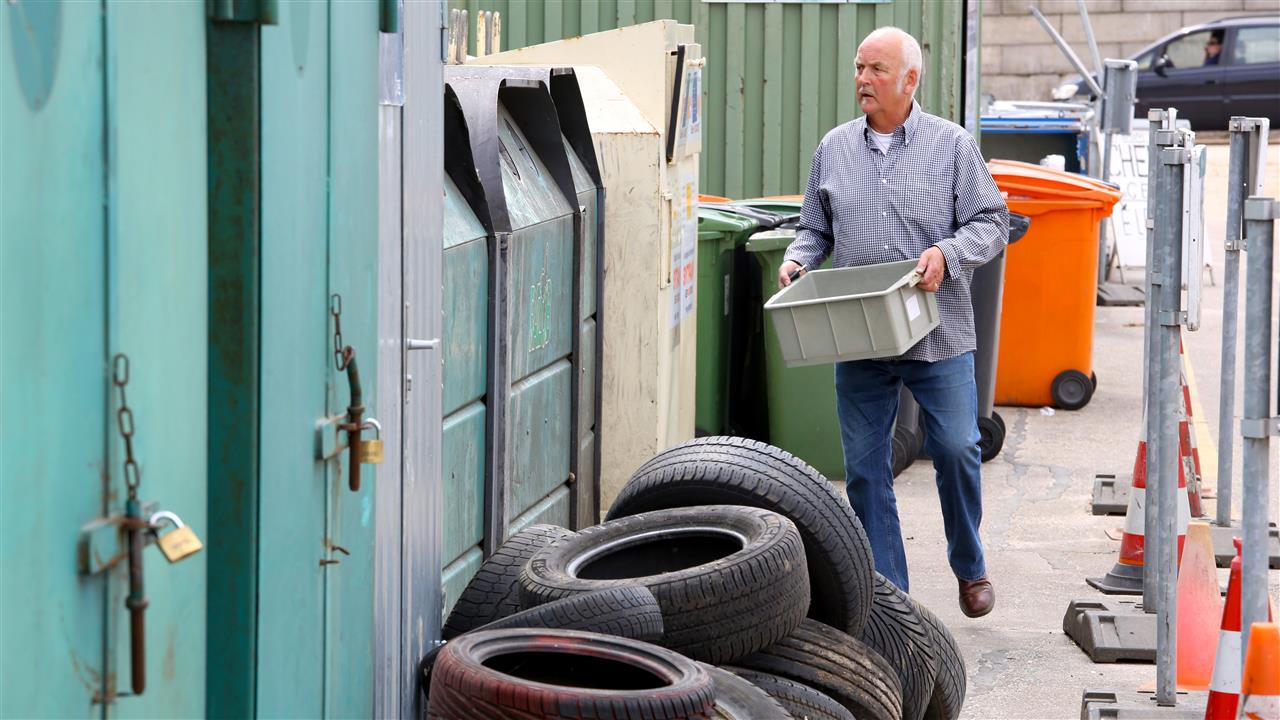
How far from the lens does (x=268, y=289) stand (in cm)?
251

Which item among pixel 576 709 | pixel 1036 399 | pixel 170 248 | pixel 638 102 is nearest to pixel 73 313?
pixel 170 248

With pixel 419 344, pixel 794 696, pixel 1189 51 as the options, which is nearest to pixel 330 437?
pixel 419 344

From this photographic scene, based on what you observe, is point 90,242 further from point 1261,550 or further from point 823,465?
point 823,465

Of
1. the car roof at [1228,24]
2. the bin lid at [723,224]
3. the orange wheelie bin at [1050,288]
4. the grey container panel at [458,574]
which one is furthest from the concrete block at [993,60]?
the grey container panel at [458,574]

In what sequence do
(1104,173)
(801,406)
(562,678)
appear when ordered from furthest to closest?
(1104,173)
(801,406)
(562,678)

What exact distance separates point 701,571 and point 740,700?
38cm

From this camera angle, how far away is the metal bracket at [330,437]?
2.82 meters

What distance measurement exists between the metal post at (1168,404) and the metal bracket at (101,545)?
11.2ft

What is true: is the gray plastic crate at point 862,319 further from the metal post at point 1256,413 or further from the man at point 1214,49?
the man at point 1214,49

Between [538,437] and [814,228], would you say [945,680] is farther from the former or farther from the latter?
[814,228]

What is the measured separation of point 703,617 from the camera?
378 centimetres

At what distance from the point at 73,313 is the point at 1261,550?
8.59 ft

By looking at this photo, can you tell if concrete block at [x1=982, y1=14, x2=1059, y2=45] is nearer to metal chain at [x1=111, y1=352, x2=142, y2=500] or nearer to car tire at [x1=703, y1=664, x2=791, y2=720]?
car tire at [x1=703, y1=664, x2=791, y2=720]

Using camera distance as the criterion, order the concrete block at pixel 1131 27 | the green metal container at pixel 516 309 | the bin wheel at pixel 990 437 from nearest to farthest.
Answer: the green metal container at pixel 516 309 → the bin wheel at pixel 990 437 → the concrete block at pixel 1131 27
